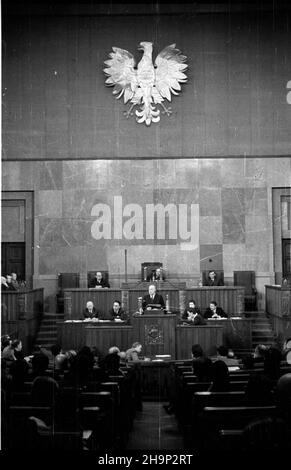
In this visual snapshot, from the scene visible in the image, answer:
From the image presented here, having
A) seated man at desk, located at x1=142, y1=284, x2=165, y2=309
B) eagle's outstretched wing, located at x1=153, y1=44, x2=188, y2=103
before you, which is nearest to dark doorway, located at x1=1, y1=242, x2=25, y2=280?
seated man at desk, located at x1=142, y1=284, x2=165, y2=309

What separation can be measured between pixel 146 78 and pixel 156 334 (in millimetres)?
8454

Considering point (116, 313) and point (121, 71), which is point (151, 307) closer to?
point (116, 313)

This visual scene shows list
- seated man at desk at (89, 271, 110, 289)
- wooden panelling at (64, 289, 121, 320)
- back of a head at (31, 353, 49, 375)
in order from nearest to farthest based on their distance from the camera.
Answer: back of a head at (31, 353, 49, 375) → wooden panelling at (64, 289, 121, 320) → seated man at desk at (89, 271, 110, 289)

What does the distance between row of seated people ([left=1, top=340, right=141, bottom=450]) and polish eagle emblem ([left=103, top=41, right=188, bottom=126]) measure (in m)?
10.2

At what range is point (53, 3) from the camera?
17.7m

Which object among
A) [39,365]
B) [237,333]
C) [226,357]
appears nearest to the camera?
[39,365]

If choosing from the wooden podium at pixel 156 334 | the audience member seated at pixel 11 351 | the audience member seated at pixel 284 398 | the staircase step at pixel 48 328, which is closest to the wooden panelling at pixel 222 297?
the staircase step at pixel 48 328

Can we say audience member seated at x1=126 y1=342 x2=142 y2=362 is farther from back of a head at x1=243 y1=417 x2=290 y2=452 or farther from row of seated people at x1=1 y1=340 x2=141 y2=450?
back of a head at x1=243 y1=417 x2=290 y2=452

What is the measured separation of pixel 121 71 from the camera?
17.6 metres

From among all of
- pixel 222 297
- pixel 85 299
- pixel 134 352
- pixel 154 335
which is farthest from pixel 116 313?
pixel 134 352

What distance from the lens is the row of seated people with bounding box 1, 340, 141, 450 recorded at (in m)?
4.63

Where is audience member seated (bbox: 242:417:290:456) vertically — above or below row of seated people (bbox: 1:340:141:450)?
above

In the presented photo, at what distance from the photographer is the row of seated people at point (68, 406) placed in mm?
4633

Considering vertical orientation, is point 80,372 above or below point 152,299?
below
